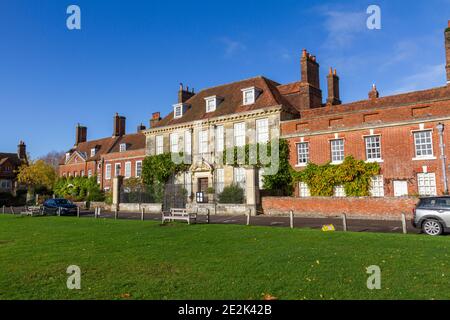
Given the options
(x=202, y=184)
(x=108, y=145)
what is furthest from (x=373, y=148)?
(x=108, y=145)

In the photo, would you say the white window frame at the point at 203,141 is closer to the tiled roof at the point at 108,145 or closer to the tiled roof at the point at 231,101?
the tiled roof at the point at 231,101

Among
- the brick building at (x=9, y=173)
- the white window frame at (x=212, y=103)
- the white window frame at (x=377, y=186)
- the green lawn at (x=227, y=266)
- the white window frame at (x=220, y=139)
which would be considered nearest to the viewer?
the green lawn at (x=227, y=266)

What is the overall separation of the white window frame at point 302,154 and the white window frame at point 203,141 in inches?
367

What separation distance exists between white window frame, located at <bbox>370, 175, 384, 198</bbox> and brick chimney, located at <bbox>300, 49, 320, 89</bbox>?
10.6 m

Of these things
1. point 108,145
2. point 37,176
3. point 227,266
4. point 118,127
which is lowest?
point 227,266

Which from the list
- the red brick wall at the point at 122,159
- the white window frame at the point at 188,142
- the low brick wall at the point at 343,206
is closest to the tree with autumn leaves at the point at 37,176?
the red brick wall at the point at 122,159

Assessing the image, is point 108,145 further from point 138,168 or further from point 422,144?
point 422,144

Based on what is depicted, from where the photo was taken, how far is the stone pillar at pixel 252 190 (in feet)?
83.4

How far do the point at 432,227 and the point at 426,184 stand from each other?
10.2 m

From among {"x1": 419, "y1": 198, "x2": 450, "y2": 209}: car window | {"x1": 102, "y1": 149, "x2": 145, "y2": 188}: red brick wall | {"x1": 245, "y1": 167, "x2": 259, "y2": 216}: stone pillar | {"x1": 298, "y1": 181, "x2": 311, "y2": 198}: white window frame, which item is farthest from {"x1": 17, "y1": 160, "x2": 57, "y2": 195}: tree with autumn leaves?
{"x1": 419, "y1": 198, "x2": 450, "y2": 209}: car window

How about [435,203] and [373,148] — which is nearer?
[435,203]

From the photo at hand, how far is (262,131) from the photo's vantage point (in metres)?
30.9

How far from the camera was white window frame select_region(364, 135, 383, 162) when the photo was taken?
2529 cm
